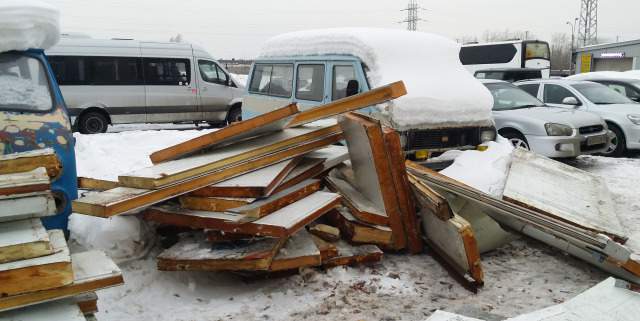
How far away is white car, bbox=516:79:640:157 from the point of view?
404 inches

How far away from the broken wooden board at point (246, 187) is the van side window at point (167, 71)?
409 inches

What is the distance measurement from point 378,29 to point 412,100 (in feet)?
5.17

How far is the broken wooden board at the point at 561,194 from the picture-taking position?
4859 mm

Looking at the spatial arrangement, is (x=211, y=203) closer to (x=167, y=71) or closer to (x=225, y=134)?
(x=225, y=134)

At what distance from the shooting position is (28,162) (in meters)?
3.44

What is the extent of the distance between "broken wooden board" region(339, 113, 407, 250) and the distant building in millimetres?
33300

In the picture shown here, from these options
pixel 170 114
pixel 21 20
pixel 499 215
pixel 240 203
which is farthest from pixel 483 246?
pixel 170 114

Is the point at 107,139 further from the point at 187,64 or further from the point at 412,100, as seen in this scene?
the point at 187,64

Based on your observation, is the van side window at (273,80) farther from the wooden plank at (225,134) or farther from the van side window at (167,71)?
the van side window at (167,71)

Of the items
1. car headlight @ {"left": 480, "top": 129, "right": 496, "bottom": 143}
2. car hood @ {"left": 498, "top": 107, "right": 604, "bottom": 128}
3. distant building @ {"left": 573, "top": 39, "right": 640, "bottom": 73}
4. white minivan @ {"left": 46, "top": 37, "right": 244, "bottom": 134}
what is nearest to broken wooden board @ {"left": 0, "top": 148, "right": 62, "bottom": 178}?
car headlight @ {"left": 480, "top": 129, "right": 496, "bottom": 143}

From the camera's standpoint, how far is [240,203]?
4066mm

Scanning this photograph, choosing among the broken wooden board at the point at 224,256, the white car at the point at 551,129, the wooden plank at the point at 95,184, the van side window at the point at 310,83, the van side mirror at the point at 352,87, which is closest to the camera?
the broken wooden board at the point at 224,256

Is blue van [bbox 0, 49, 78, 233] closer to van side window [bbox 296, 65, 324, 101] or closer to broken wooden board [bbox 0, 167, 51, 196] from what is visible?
broken wooden board [bbox 0, 167, 51, 196]

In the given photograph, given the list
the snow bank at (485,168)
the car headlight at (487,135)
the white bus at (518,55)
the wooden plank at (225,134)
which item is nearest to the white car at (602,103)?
the car headlight at (487,135)
